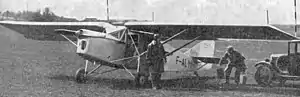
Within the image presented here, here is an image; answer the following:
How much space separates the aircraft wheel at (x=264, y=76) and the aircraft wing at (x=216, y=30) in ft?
3.04

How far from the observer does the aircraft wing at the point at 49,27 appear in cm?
1419

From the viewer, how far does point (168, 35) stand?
1437 centimetres

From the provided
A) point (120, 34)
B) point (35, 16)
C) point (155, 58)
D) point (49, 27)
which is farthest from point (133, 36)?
point (35, 16)

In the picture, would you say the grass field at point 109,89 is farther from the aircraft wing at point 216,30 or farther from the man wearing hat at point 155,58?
the aircraft wing at point 216,30

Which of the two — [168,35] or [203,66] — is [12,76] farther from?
[203,66]

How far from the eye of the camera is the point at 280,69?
1329cm

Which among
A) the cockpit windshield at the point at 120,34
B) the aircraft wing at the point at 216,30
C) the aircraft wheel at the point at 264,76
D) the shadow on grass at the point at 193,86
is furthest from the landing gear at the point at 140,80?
the aircraft wheel at the point at 264,76

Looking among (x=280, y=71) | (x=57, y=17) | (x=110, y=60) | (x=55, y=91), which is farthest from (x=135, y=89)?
(x=57, y=17)

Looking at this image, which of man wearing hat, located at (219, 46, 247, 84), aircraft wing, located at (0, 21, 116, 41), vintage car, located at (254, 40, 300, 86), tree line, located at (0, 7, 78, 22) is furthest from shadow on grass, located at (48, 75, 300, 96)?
tree line, located at (0, 7, 78, 22)

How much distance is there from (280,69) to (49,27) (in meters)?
7.58

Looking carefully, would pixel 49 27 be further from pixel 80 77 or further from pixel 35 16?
pixel 35 16

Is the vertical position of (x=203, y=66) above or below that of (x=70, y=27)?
below

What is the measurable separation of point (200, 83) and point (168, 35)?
1.95 meters

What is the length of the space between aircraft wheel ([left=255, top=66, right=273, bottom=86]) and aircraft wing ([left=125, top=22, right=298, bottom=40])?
93 cm
